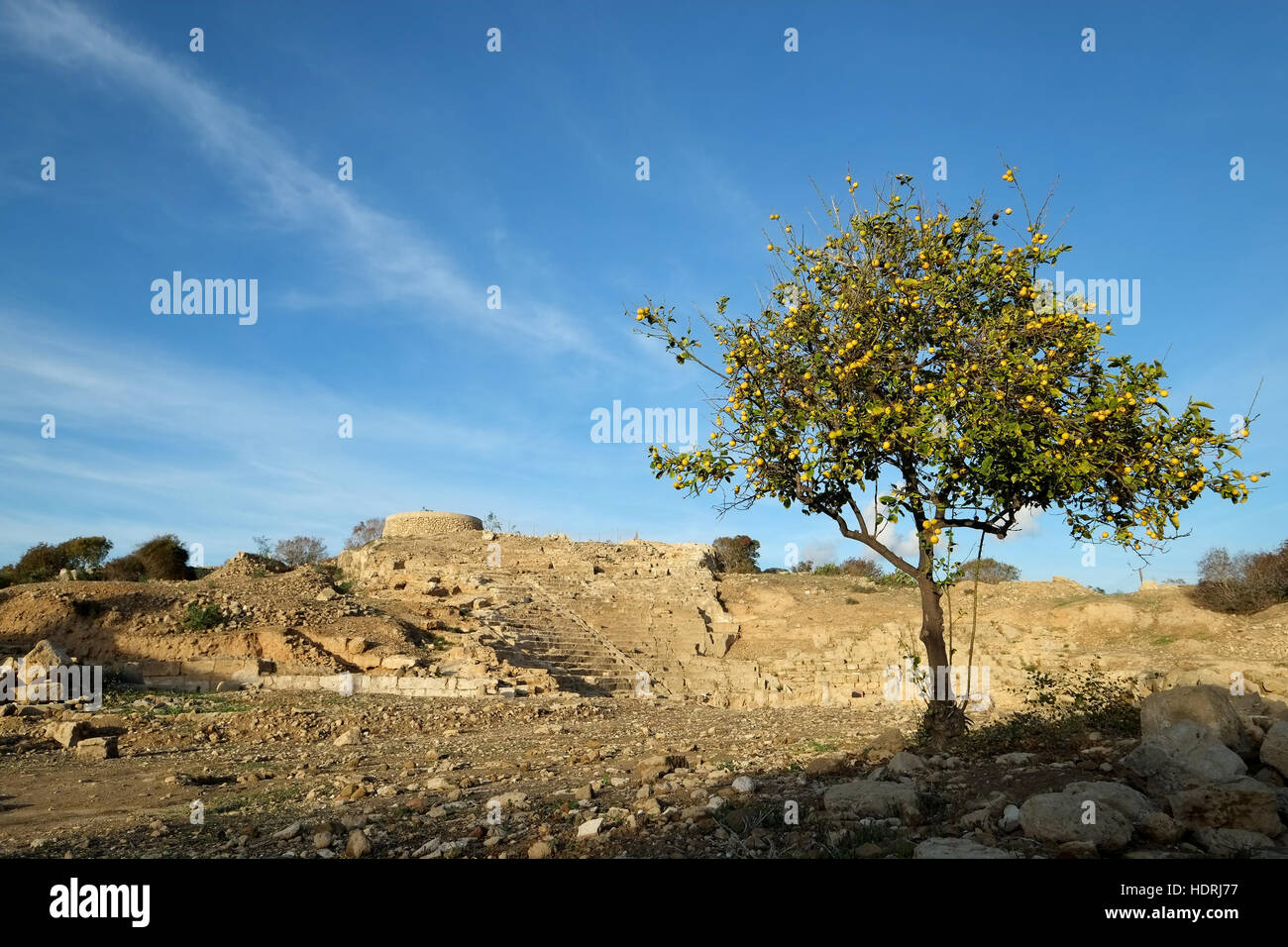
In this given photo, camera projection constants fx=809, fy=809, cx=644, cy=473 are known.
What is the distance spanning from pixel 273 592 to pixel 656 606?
12.2 metres

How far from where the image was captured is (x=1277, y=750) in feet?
18.5

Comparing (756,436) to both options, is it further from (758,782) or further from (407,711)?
(407,711)

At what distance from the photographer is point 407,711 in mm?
14750

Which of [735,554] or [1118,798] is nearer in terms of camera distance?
[1118,798]

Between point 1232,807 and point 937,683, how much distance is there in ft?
11.8

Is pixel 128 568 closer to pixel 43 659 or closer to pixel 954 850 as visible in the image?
pixel 43 659

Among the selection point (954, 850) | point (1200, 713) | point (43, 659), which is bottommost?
point (43, 659)

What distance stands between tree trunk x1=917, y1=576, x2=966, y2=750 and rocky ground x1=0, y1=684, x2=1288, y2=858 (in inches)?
13.1

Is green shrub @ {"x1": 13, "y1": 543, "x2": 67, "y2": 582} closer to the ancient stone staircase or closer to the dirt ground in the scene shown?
the dirt ground

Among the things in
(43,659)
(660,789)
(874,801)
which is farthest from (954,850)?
(43,659)

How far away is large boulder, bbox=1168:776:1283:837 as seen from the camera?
15.0ft

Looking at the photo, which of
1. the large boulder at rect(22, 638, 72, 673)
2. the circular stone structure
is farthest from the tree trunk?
the circular stone structure
